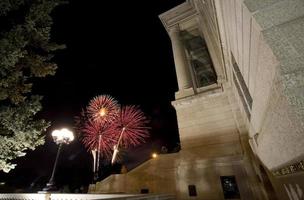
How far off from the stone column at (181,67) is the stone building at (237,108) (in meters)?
0.08

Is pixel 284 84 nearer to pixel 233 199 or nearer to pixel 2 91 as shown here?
pixel 233 199

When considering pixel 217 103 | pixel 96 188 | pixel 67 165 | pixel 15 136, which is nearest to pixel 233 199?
pixel 217 103

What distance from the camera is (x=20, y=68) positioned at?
9859mm

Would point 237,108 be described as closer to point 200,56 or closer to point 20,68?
point 200,56

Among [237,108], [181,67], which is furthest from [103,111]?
[237,108]

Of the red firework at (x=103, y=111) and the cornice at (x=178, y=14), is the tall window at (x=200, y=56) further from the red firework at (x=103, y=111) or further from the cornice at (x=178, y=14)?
the red firework at (x=103, y=111)

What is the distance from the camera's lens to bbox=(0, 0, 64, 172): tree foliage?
8953 millimetres

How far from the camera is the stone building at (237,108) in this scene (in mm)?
2107

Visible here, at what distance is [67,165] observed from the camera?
3838 centimetres

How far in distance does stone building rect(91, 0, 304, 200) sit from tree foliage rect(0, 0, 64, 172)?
22.0ft

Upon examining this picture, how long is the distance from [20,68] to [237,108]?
12484 millimetres

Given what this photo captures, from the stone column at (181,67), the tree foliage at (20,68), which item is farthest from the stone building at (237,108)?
the tree foliage at (20,68)

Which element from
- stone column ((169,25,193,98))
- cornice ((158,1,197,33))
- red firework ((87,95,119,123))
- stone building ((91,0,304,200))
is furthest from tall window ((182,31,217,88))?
red firework ((87,95,119,123))

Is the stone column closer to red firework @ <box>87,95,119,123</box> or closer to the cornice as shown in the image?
the cornice
